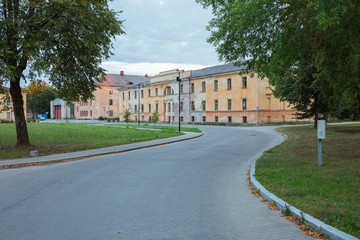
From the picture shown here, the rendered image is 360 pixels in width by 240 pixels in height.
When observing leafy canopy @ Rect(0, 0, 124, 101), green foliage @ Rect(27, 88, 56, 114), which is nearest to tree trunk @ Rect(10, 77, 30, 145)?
leafy canopy @ Rect(0, 0, 124, 101)

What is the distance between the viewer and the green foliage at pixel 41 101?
359 feet

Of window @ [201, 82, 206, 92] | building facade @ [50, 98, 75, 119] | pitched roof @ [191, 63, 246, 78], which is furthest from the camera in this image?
building facade @ [50, 98, 75, 119]

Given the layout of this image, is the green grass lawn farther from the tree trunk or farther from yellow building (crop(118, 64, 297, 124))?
yellow building (crop(118, 64, 297, 124))

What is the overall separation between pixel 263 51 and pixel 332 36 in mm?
2949

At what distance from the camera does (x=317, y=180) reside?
7.44 metres

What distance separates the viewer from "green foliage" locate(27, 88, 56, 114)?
110m

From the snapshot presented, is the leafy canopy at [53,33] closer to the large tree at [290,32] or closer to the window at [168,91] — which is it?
the large tree at [290,32]

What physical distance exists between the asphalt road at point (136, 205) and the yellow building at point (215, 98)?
103ft

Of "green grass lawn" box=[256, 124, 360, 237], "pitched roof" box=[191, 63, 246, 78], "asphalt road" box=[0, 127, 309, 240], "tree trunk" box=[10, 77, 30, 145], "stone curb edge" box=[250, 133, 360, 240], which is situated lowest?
"asphalt road" box=[0, 127, 309, 240]

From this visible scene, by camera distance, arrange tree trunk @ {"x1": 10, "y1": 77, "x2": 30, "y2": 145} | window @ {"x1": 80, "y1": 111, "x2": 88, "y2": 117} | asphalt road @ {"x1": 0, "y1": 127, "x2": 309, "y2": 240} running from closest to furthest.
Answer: asphalt road @ {"x1": 0, "y1": 127, "x2": 309, "y2": 240}, tree trunk @ {"x1": 10, "y1": 77, "x2": 30, "y2": 145}, window @ {"x1": 80, "y1": 111, "x2": 88, "y2": 117}

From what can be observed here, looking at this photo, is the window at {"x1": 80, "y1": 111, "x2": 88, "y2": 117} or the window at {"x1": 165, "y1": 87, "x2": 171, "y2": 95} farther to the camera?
the window at {"x1": 80, "y1": 111, "x2": 88, "y2": 117}

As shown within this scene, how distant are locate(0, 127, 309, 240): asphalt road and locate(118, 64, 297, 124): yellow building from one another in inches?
1235

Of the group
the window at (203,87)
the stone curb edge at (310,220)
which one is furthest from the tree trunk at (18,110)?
the window at (203,87)

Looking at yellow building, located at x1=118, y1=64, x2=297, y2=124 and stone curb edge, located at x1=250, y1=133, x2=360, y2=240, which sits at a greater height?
yellow building, located at x1=118, y1=64, x2=297, y2=124
